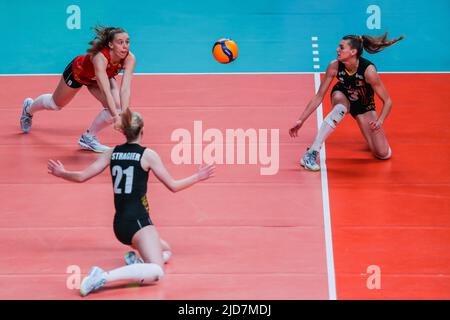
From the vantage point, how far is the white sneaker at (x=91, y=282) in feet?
28.4

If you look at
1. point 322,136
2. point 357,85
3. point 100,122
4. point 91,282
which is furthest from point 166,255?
point 357,85

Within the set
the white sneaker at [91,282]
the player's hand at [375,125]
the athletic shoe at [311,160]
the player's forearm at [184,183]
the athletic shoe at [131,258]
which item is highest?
the player's hand at [375,125]

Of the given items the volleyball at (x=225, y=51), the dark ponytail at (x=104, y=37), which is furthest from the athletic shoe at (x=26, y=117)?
the volleyball at (x=225, y=51)

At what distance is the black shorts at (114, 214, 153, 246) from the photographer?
900cm

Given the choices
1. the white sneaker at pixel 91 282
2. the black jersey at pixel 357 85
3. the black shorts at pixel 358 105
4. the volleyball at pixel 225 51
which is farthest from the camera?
the volleyball at pixel 225 51

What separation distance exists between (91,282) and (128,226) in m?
0.70

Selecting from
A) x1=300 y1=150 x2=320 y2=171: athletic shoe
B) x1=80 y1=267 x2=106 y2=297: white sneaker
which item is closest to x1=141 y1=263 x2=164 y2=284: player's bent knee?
x1=80 y1=267 x2=106 y2=297: white sneaker

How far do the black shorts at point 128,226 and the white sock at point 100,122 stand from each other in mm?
3593

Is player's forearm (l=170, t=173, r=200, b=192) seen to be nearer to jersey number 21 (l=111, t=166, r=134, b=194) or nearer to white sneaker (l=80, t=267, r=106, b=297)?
jersey number 21 (l=111, t=166, r=134, b=194)

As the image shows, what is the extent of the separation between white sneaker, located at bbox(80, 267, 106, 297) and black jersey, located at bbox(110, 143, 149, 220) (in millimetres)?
671

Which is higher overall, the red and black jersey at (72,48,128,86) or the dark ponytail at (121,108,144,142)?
the red and black jersey at (72,48,128,86)

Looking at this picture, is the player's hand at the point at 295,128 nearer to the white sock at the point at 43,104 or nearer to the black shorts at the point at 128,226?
the black shorts at the point at 128,226

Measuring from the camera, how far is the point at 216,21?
17.5 metres

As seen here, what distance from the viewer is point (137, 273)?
8711 mm
